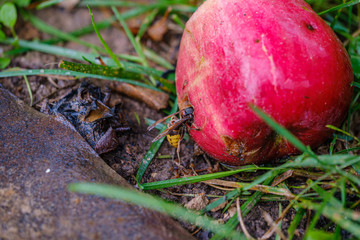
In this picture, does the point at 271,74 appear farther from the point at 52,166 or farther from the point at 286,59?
the point at 52,166

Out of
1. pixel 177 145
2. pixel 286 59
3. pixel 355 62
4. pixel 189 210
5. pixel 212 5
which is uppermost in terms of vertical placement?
pixel 212 5

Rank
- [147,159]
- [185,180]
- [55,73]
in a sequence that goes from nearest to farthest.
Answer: [185,180], [147,159], [55,73]

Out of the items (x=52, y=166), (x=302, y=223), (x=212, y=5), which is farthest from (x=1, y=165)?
(x=302, y=223)

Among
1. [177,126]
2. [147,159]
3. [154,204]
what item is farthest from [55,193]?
[177,126]

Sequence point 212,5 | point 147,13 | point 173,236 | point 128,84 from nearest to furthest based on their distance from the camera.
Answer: point 173,236 → point 212,5 → point 128,84 → point 147,13

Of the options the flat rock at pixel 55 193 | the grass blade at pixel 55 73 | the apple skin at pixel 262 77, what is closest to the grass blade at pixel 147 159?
the flat rock at pixel 55 193

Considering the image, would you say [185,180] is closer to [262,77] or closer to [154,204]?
[154,204]
